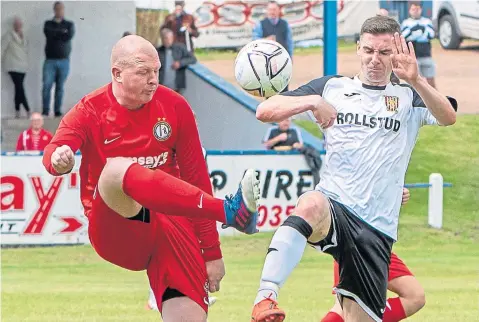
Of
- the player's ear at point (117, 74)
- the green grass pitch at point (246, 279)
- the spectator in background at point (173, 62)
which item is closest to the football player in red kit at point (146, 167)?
the player's ear at point (117, 74)

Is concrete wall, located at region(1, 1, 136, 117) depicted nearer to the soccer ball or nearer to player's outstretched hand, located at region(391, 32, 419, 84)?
the soccer ball

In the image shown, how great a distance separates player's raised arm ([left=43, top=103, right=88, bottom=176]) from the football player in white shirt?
39.6 inches

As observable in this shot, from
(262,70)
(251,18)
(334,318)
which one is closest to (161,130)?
(262,70)

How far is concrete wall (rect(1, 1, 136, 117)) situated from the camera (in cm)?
2108

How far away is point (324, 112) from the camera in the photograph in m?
6.05

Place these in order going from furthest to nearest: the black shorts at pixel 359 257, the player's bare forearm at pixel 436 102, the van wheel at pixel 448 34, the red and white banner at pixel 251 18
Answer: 1. the red and white banner at pixel 251 18
2. the van wheel at pixel 448 34
3. the black shorts at pixel 359 257
4. the player's bare forearm at pixel 436 102

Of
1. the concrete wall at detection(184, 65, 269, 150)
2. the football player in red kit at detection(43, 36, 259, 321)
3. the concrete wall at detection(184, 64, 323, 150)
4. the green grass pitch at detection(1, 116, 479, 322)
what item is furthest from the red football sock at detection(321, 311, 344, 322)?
the concrete wall at detection(184, 64, 323, 150)

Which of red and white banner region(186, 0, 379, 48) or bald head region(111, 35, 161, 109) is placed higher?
bald head region(111, 35, 161, 109)

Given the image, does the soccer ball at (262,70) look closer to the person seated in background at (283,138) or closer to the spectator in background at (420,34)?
the person seated in background at (283,138)

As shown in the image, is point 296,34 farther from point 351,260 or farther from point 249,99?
point 351,260

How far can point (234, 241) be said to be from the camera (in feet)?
51.5

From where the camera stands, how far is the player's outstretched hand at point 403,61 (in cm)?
609

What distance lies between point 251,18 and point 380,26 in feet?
72.8

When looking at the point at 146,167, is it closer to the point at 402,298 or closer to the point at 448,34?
the point at 402,298
